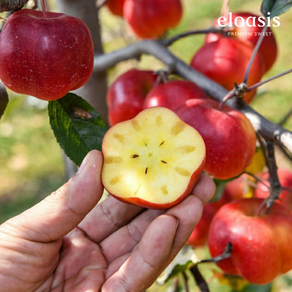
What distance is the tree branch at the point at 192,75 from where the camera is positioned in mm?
761

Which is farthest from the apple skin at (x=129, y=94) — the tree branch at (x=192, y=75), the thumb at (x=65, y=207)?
the thumb at (x=65, y=207)

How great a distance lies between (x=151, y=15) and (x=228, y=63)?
0.49m

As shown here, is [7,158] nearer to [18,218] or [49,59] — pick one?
[18,218]

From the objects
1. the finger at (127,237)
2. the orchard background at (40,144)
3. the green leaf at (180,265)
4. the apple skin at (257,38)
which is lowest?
the orchard background at (40,144)

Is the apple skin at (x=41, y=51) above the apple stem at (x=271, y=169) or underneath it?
above

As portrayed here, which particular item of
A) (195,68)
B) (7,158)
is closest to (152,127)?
(195,68)

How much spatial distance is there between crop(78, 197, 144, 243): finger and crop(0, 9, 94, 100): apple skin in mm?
337

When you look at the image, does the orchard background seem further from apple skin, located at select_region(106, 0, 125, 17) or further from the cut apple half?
the cut apple half

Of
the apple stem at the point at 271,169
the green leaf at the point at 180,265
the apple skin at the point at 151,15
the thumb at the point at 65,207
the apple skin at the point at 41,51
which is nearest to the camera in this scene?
the apple skin at the point at 41,51

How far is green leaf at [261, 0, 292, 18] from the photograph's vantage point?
2.59 feet

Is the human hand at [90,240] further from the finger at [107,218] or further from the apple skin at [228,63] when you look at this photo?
the apple skin at [228,63]

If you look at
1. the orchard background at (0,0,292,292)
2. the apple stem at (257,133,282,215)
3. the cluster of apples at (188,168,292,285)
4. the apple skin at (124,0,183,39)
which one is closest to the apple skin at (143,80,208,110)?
the apple stem at (257,133,282,215)

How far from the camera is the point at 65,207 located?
2.40ft

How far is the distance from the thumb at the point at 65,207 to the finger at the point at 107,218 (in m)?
0.13
